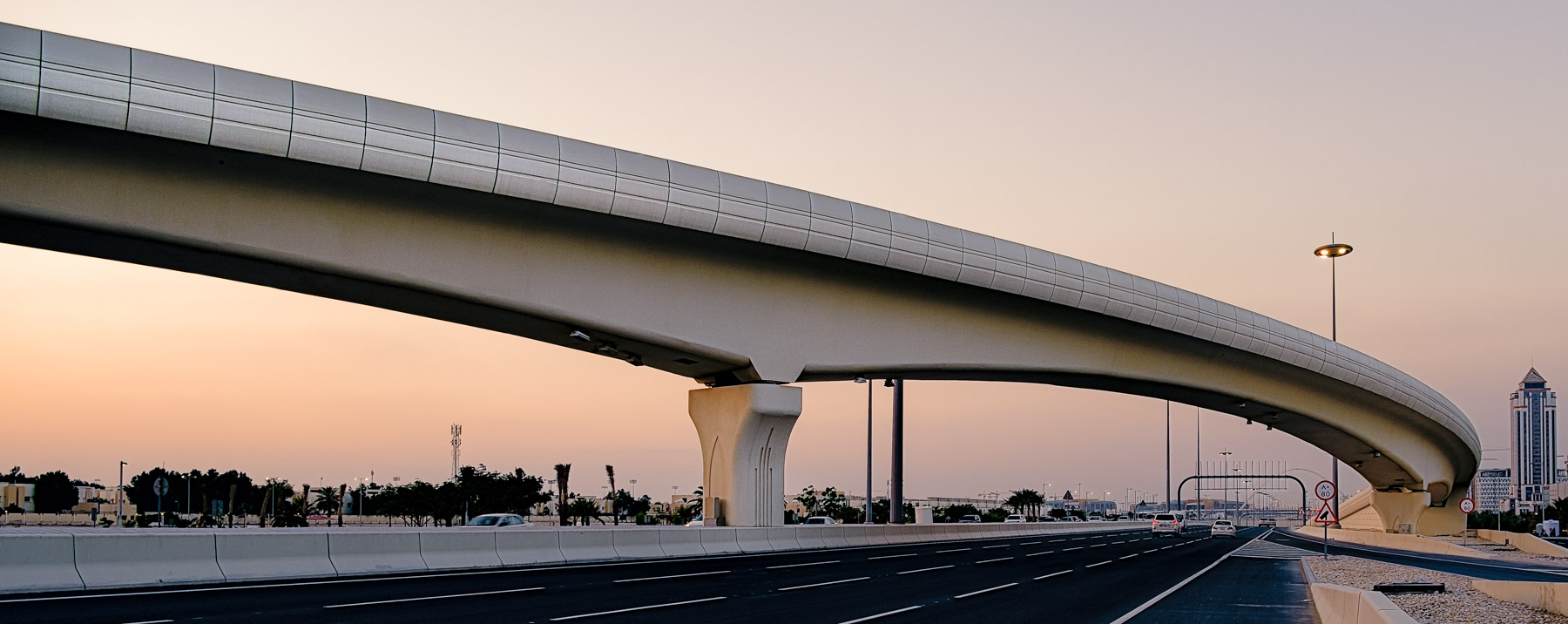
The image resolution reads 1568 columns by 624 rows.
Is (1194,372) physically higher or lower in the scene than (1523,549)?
higher

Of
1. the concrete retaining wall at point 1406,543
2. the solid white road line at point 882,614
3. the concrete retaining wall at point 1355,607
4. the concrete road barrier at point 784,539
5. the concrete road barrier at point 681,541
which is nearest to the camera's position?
the concrete retaining wall at point 1355,607

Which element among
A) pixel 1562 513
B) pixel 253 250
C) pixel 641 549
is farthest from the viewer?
pixel 1562 513

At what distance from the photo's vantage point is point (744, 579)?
881 inches

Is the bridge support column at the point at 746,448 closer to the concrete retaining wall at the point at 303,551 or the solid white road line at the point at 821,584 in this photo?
the concrete retaining wall at the point at 303,551

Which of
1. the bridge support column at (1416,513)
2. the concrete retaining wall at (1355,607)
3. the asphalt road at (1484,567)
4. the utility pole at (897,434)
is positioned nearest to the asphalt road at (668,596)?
the concrete retaining wall at (1355,607)

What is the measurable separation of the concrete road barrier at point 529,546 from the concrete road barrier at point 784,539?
7593 millimetres

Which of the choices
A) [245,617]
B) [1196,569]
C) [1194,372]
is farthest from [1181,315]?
[245,617]

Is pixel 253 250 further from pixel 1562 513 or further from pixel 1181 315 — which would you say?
pixel 1562 513

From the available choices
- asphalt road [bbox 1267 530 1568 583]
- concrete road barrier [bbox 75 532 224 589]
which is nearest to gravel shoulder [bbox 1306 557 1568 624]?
asphalt road [bbox 1267 530 1568 583]

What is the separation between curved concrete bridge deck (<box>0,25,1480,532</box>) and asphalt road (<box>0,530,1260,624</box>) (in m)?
5.71

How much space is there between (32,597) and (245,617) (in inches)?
151

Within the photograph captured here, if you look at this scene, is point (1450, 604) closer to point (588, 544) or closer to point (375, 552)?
point (588, 544)

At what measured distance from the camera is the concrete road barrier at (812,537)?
34.8 m

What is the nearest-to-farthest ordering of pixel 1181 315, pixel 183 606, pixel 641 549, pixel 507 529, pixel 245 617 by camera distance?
pixel 245 617
pixel 183 606
pixel 507 529
pixel 641 549
pixel 1181 315
